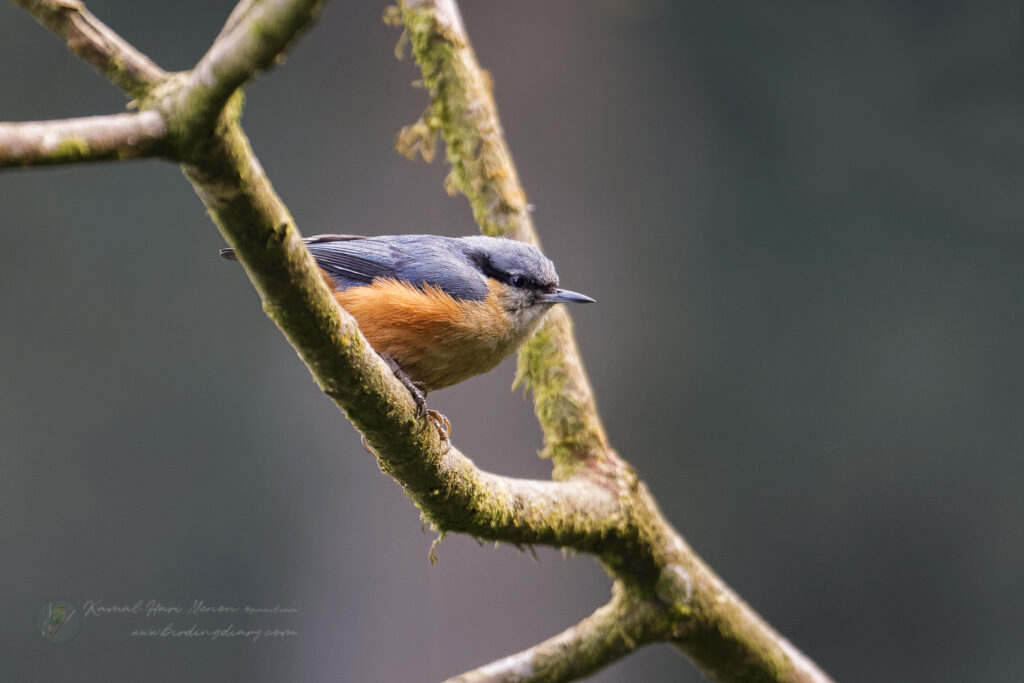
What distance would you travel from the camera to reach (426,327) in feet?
7.54

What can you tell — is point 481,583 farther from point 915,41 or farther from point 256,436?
point 915,41

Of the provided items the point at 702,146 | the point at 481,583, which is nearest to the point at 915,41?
the point at 702,146

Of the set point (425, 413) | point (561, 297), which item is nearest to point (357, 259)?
point (561, 297)

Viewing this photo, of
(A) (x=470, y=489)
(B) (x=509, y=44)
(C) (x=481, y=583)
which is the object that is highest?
(B) (x=509, y=44)

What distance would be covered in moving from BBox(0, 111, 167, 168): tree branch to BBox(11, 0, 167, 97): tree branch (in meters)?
0.07

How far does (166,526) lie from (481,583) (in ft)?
5.68

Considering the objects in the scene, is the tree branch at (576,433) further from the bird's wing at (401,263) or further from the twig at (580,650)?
the bird's wing at (401,263)

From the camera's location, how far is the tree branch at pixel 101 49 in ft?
3.76

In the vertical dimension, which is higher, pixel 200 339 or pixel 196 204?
pixel 196 204

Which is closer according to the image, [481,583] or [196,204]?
[481,583]

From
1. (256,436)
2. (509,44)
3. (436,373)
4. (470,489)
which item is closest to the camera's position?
(470,489)

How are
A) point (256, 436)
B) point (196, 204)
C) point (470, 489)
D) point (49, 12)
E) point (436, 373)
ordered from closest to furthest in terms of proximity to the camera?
point (49, 12), point (470, 489), point (436, 373), point (256, 436), point (196, 204)

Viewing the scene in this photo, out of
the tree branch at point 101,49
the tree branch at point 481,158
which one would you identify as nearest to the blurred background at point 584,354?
the tree branch at point 481,158

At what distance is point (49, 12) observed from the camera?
116 cm
